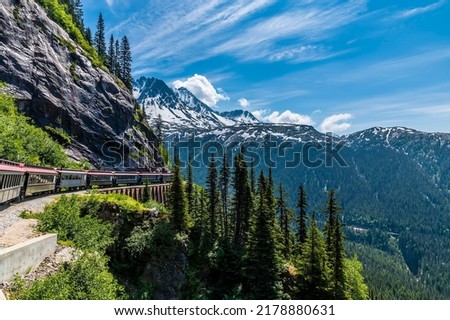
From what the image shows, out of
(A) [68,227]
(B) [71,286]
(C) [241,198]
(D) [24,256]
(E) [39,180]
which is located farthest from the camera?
(C) [241,198]

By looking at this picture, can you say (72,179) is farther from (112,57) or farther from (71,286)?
(112,57)

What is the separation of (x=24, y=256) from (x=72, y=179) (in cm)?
3632

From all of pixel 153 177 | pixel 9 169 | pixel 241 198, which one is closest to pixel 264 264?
pixel 241 198

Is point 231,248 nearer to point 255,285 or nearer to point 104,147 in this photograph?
point 255,285

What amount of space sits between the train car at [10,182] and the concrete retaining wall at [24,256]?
11844 millimetres

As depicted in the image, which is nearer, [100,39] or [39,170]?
[39,170]

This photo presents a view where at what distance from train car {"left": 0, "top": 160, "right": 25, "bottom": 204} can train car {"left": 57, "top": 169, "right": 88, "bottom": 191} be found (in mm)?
11980

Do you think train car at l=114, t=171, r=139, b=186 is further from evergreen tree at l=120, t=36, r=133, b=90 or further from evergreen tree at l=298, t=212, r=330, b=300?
evergreen tree at l=120, t=36, r=133, b=90

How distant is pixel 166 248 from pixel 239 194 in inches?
831

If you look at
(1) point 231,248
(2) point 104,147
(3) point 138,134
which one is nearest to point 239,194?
(1) point 231,248

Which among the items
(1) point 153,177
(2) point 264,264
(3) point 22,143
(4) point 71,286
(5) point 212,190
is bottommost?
(2) point 264,264

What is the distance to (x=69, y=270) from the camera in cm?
1459

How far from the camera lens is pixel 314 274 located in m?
41.7

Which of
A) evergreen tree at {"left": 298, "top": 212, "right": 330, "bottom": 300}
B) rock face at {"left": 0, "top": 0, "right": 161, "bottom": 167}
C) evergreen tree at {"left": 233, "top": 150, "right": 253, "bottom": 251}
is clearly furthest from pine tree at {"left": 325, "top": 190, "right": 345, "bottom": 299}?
rock face at {"left": 0, "top": 0, "right": 161, "bottom": 167}
